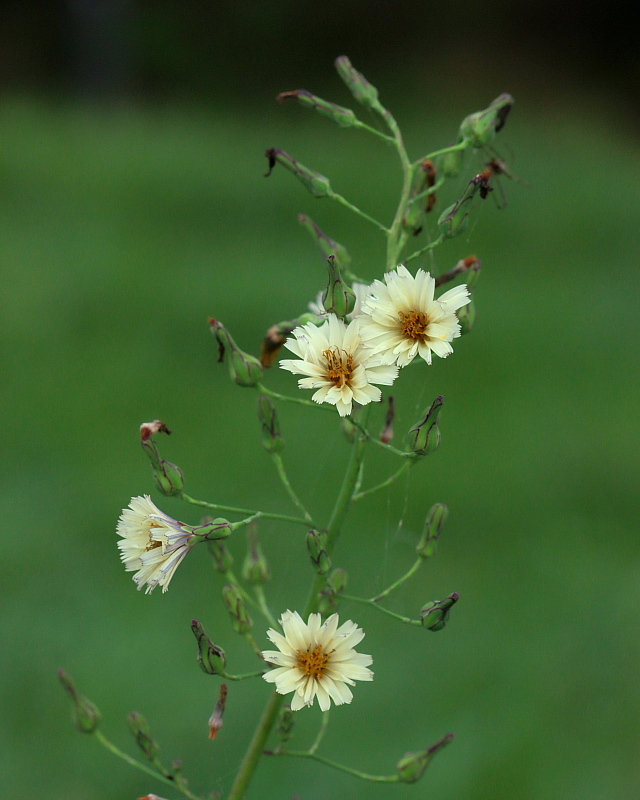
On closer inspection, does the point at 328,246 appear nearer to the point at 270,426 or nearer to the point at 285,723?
the point at 270,426

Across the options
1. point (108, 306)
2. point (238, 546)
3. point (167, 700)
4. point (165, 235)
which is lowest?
point (167, 700)

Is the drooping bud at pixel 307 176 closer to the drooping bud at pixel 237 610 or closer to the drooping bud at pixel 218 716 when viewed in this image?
the drooping bud at pixel 237 610

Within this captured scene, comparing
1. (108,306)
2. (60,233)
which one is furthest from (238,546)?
(60,233)

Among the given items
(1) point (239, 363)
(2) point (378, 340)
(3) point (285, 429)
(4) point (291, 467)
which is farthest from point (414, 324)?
(3) point (285, 429)

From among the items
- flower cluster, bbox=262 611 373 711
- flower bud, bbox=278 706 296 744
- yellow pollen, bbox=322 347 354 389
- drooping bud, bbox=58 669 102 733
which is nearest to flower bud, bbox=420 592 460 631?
flower cluster, bbox=262 611 373 711

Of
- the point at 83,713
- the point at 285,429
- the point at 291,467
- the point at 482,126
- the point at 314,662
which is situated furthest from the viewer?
the point at 285,429

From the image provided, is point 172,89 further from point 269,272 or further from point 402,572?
point 402,572

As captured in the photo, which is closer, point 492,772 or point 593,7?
point 492,772
